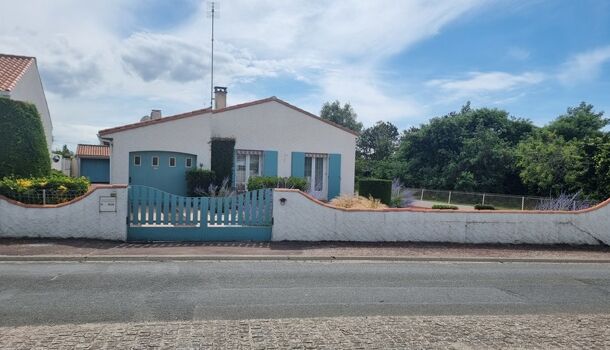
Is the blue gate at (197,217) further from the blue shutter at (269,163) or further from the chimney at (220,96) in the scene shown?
the chimney at (220,96)

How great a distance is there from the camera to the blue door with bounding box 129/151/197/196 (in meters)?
18.0

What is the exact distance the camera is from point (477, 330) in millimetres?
5082

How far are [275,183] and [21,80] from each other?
1122 centimetres

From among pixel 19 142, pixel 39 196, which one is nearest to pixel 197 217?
pixel 39 196

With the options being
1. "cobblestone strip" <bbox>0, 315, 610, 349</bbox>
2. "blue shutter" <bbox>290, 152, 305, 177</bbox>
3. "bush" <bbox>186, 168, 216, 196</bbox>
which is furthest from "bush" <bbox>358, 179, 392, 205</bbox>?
"cobblestone strip" <bbox>0, 315, 610, 349</bbox>

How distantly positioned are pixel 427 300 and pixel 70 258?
6776 mm

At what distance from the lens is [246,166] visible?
20.2 meters

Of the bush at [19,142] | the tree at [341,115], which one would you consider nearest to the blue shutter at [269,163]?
the bush at [19,142]

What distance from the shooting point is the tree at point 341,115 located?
52.8 meters

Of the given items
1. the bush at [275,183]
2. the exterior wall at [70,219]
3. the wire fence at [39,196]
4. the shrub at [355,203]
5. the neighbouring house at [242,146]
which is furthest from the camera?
the bush at [275,183]

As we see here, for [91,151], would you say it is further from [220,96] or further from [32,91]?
[220,96]

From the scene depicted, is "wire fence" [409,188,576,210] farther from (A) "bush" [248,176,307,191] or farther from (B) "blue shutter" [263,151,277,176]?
(B) "blue shutter" [263,151,277,176]

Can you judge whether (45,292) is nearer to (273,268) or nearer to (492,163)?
(273,268)

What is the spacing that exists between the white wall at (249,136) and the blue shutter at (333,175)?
0.26 metres
